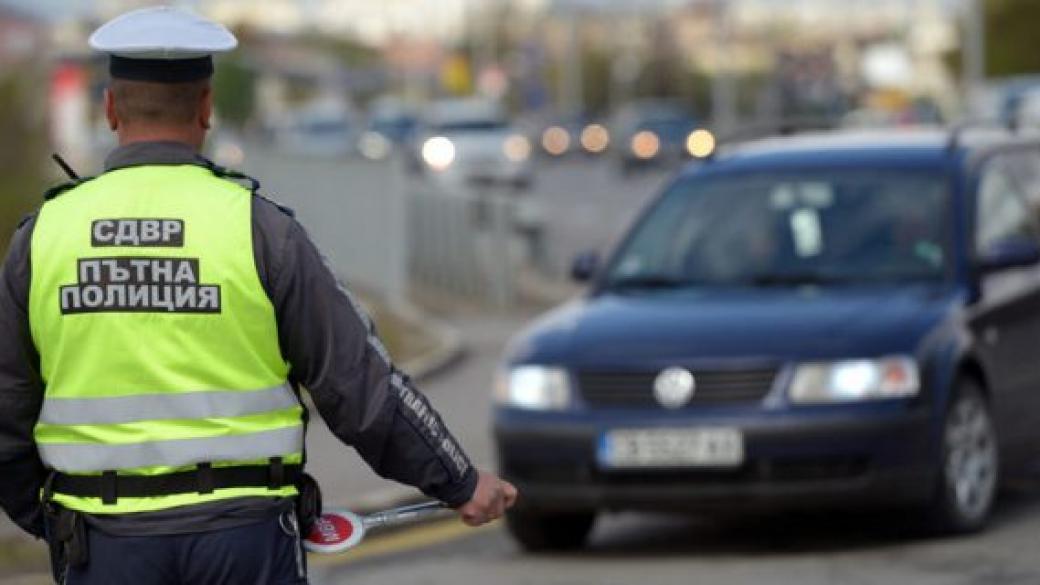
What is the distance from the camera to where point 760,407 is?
1008 centimetres

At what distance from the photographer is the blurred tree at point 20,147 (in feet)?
82.0

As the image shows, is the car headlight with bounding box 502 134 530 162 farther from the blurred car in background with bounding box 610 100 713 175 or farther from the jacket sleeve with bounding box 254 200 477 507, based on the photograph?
the jacket sleeve with bounding box 254 200 477 507

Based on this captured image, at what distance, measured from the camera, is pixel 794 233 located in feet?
37.6

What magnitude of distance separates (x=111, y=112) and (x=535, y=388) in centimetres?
568

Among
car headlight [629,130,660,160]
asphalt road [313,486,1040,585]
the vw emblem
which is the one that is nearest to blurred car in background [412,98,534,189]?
car headlight [629,130,660,160]

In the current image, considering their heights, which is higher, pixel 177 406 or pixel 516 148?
pixel 177 406

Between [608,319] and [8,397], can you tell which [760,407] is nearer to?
[608,319]

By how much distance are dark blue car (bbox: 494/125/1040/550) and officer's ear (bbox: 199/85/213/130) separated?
534 centimetres

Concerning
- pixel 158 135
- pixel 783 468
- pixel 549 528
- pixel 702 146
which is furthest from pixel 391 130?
pixel 158 135

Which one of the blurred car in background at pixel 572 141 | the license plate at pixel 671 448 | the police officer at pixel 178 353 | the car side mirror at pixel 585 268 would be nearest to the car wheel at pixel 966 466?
the license plate at pixel 671 448

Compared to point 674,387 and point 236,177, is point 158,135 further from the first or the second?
A: point 674,387

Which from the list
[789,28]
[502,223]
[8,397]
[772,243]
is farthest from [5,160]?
[789,28]

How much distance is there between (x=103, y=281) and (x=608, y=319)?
6067mm

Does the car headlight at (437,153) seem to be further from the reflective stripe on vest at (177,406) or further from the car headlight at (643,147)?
the reflective stripe on vest at (177,406)
